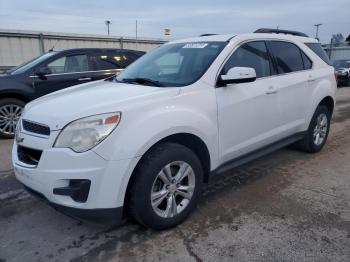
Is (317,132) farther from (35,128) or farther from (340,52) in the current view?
(340,52)

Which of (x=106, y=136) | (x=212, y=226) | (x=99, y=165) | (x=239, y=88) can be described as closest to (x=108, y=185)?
(x=99, y=165)

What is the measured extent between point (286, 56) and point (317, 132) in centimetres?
145

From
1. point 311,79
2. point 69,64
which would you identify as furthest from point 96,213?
point 69,64

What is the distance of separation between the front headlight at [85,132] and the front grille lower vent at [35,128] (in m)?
0.20

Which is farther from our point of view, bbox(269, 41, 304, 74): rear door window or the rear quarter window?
the rear quarter window

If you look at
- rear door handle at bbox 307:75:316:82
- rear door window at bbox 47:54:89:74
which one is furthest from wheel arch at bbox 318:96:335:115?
rear door window at bbox 47:54:89:74

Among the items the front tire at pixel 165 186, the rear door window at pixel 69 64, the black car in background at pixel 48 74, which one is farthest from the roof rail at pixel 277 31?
the rear door window at pixel 69 64

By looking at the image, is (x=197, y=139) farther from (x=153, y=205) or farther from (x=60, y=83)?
(x=60, y=83)

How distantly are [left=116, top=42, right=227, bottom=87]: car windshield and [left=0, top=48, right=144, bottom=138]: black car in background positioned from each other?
3161 millimetres

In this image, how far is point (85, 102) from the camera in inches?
117

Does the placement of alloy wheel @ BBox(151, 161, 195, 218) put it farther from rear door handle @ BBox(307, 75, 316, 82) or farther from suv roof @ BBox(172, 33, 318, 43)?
rear door handle @ BBox(307, 75, 316, 82)

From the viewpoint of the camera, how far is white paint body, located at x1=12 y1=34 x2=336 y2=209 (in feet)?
8.72

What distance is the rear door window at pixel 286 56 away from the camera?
172 inches

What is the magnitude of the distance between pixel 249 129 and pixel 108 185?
5.92 ft
